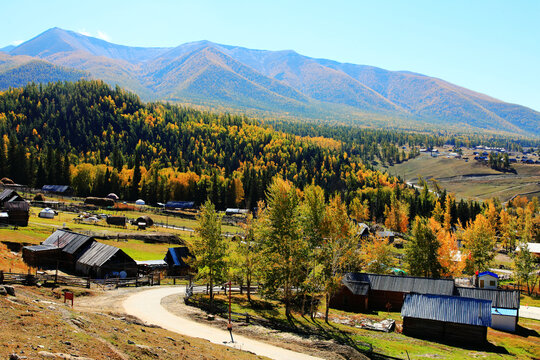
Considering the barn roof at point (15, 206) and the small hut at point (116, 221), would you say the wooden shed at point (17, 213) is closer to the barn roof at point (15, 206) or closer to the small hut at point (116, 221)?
the barn roof at point (15, 206)

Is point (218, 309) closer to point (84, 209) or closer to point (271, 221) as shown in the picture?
point (271, 221)

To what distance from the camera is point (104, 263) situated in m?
50.9

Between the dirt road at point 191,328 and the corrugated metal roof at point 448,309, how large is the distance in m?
20.0

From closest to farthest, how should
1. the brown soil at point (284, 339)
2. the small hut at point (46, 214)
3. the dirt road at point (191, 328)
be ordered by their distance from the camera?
the dirt road at point (191, 328), the brown soil at point (284, 339), the small hut at point (46, 214)

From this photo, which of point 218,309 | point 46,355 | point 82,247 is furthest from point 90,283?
point 46,355

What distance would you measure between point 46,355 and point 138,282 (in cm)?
3537

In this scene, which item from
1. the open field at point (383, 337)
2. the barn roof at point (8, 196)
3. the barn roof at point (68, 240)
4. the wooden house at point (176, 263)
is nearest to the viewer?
the open field at point (383, 337)

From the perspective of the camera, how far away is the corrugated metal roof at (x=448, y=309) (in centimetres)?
4303

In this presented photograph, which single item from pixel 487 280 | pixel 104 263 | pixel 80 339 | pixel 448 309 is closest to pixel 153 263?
pixel 104 263

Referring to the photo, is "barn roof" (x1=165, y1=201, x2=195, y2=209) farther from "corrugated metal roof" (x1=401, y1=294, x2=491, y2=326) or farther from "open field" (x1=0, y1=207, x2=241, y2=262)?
"corrugated metal roof" (x1=401, y1=294, x2=491, y2=326)

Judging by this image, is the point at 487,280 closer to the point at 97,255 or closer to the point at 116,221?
the point at 97,255

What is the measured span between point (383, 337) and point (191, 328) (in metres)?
19.9

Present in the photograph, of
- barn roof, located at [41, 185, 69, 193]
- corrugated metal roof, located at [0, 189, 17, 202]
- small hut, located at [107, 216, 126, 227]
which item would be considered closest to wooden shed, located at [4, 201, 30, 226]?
corrugated metal roof, located at [0, 189, 17, 202]

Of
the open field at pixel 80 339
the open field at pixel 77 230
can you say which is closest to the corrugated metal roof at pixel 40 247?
the open field at pixel 77 230
